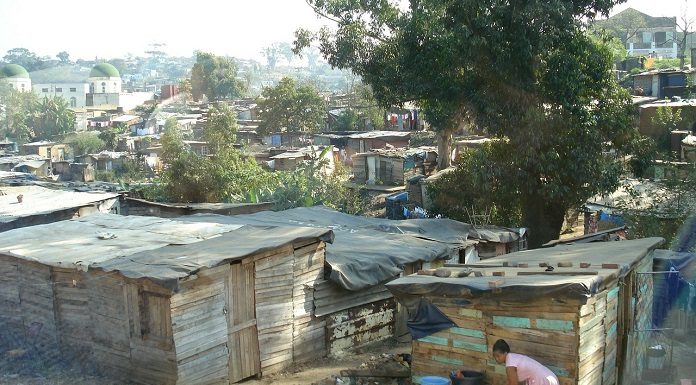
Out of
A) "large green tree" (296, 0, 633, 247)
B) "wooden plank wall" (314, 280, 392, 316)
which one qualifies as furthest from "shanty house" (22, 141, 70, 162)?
"wooden plank wall" (314, 280, 392, 316)

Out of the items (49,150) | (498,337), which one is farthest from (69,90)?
(498,337)

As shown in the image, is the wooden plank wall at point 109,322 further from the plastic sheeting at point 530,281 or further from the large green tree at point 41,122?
the large green tree at point 41,122

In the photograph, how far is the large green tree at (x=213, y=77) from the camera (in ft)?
277

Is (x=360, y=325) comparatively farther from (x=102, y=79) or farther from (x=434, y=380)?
(x=102, y=79)

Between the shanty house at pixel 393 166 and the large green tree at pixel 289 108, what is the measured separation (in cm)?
1741

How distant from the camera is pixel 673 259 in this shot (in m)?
11.4

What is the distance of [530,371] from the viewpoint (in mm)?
7453

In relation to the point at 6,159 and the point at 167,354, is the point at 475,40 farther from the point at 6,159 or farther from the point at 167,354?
the point at 6,159

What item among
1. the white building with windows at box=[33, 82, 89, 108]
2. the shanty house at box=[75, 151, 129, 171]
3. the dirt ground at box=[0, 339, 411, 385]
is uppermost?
the white building with windows at box=[33, 82, 89, 108]

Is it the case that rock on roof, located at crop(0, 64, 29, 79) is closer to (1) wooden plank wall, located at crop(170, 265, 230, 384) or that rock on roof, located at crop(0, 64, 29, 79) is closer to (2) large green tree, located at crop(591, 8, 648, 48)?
(2) large green tree, located at crop(591, 8, 648, 48)

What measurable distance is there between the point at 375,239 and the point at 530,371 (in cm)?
669

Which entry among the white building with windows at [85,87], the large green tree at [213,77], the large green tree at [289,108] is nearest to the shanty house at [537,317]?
the large green tree at [289,108]

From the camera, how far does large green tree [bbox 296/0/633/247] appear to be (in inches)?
690

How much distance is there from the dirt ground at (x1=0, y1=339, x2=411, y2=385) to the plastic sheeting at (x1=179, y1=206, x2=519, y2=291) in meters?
1.15
